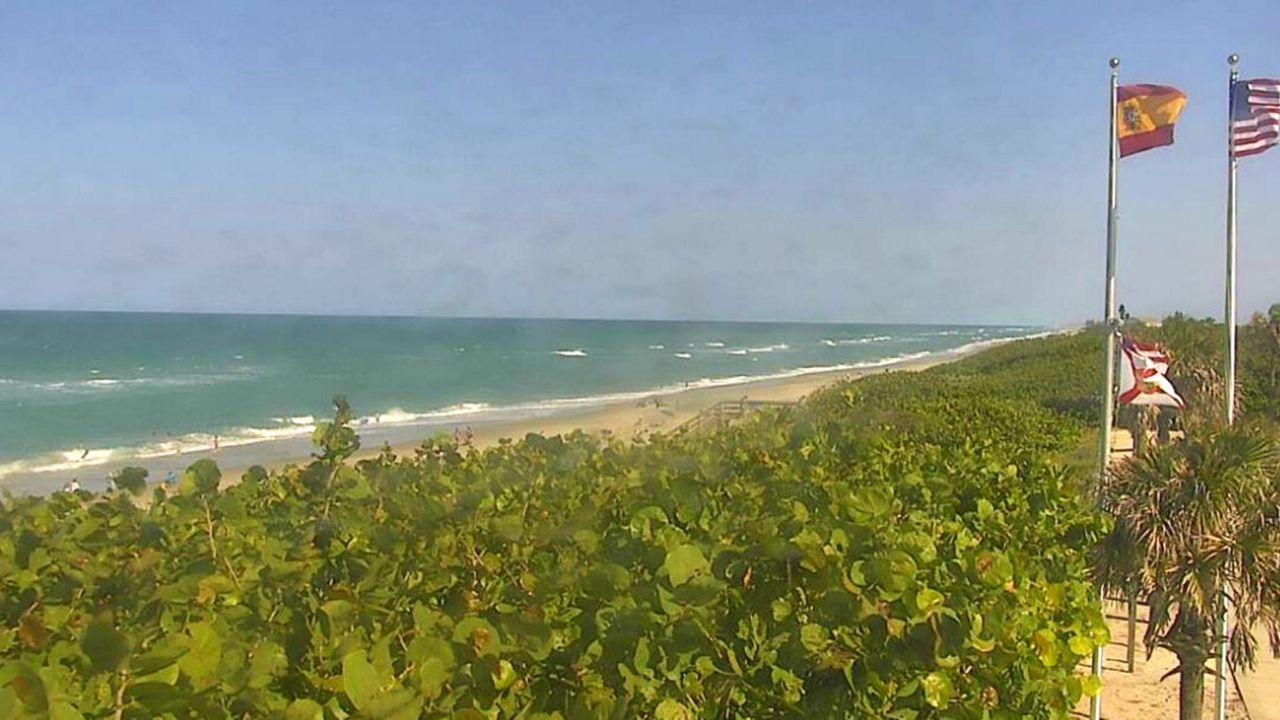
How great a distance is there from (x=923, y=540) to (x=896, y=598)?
2.00 feet

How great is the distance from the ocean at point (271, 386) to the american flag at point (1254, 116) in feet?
61.6

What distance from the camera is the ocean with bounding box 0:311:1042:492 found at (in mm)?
32062

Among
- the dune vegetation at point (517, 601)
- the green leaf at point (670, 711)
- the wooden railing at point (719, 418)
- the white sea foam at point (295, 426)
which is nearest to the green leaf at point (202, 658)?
the dune vegetation at point (517, 601)

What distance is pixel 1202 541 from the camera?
723 centimetres

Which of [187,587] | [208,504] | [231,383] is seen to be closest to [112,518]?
[208,504]

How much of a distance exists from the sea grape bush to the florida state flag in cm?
695

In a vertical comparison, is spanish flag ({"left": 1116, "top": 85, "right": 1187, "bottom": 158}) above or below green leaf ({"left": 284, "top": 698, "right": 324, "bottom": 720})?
above

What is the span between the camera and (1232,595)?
729cm

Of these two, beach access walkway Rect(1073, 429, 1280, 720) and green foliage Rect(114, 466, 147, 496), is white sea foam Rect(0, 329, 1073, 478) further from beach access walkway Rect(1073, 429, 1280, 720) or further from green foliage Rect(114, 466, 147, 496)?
green foliage Rect(114, 466, 147, 496)

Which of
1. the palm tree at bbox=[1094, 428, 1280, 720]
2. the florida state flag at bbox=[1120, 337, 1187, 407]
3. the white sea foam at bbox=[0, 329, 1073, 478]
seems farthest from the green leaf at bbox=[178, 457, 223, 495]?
the white sea foam at bbox=[0, 329, 1073, 478]

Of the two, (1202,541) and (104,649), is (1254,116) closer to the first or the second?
(1202,541)

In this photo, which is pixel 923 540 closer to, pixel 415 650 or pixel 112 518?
pixel 415 650

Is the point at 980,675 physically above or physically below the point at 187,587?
below

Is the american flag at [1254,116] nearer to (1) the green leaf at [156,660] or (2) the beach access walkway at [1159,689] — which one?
(2) the beach access walkway at [1159,689]
